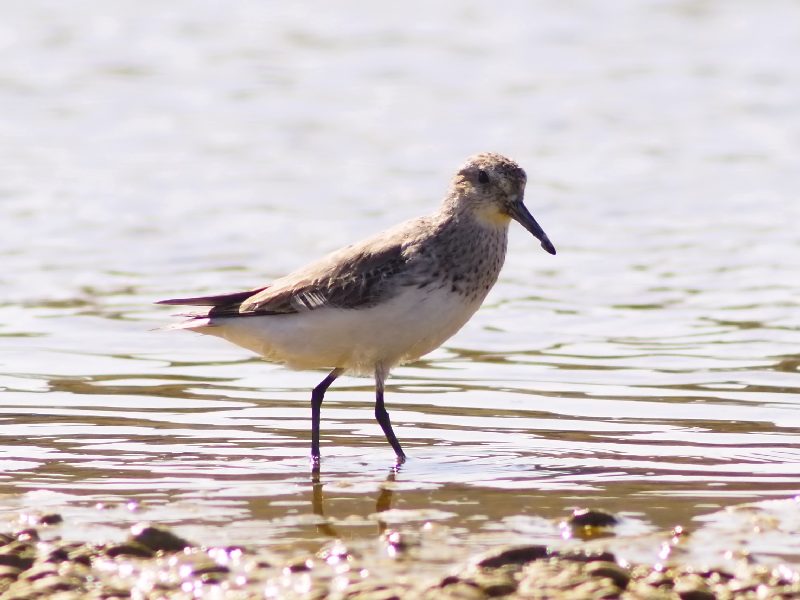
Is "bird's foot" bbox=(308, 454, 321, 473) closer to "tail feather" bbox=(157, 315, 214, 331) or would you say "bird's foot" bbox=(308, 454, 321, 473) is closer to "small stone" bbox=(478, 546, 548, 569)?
"tail feather" bbox=(157, 315, 214, 331)

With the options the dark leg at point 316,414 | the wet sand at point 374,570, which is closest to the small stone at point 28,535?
the wet sand at point 374,570

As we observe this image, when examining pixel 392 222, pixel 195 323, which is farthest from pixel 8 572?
pixel 392 222

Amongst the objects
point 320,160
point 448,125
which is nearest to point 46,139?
point 320,160

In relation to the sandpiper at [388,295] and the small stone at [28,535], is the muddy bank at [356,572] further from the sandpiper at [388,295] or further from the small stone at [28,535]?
the sandpiper at [388,295]

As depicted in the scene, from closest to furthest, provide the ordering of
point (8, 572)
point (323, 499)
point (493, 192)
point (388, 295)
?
1. point (8, 572)
2. point (323, 499)
3. point (388, 295)
4. point (493, 192)

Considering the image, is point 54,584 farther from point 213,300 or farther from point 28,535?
point 213,300

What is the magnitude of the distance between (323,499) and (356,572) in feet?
4.46

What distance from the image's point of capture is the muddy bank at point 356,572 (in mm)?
6000

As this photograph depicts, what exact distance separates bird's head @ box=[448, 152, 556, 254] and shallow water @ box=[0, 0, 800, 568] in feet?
4.10

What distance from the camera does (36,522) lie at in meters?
6.96

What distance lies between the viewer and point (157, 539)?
6.56 m

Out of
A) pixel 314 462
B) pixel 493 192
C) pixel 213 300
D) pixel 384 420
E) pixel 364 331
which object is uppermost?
pixel 493 192

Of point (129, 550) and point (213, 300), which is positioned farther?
point (213, 300)

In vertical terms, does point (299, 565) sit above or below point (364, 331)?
below
